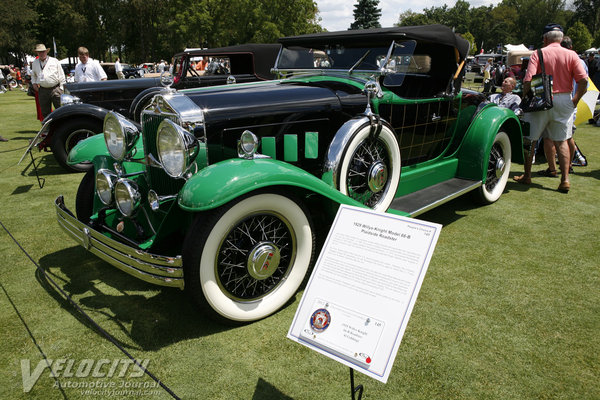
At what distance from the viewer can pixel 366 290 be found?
1.59 m

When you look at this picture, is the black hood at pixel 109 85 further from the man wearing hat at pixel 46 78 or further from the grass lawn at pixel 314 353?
the grass lawn at pixel 314 353

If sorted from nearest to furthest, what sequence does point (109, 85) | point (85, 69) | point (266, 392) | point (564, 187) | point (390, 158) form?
point (266, 392)
point (390, 158)
point (564, 187)
point (109, 85)
point (85, 69)

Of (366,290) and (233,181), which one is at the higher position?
(233,181)

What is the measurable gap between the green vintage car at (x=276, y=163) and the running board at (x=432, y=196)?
2 centimetres

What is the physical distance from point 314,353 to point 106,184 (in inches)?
69.8

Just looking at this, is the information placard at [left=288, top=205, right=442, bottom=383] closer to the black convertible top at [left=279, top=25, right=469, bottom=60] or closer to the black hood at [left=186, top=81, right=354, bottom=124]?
the black hood at [left=186, top=81, right=354, bottom=124]

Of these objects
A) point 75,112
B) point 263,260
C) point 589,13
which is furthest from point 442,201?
point 589,13

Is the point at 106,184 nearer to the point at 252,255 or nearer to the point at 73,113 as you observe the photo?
the point at 252,255

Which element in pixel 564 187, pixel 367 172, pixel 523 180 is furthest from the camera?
pixel 523 180

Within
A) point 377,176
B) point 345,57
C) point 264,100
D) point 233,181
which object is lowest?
point 377,176

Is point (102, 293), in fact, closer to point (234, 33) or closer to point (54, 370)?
point (54, 370)

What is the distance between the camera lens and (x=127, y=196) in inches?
99.8

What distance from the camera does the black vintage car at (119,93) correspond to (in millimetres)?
6055

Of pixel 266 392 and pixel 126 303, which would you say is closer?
pixel 266 392
